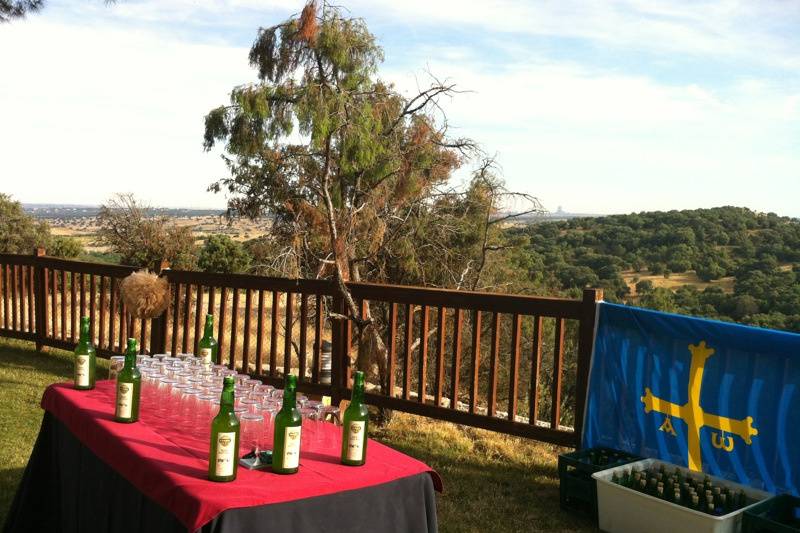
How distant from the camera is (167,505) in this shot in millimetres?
2123

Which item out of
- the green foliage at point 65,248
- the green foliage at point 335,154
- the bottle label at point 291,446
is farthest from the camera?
the green foliage at point 65,248

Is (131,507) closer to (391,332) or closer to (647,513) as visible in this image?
(647,513)

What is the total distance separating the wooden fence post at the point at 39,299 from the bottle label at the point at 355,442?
7.34 metres

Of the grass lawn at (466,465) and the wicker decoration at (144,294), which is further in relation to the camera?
the wicker decoration at (144,294)

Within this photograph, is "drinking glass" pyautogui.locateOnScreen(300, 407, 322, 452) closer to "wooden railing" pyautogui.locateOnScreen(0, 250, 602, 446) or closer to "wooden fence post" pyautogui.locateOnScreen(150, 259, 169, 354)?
"wooden railing" pyautogui.locateOnScreen(0, 250, 602, 446)

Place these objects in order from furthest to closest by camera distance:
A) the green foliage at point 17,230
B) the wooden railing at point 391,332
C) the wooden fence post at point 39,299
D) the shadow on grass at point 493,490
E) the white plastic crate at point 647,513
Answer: the green foliage at point 17,230 → the wooden fence post at point 39,299 → the wooden railing at point 391,332 → the shadow on grass at point 493,490 → the white plastic crate at point 647,513

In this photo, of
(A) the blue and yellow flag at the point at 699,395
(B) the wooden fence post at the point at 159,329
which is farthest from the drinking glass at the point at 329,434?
(B) the wooden fence post at the point at 159,329

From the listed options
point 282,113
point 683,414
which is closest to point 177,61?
point 282,113

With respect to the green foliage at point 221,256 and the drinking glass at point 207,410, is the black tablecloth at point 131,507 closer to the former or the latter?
the drinking glass at point 207,410

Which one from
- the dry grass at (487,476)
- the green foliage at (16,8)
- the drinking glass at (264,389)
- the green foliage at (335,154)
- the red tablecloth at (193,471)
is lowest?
the dry grass at (487,476)

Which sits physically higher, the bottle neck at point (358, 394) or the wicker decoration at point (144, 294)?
the bottle neck at point (358, 394)

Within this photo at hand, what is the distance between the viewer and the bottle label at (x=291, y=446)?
7.40 ft

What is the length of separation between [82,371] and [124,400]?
632mm

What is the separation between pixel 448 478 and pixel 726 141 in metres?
35.4
